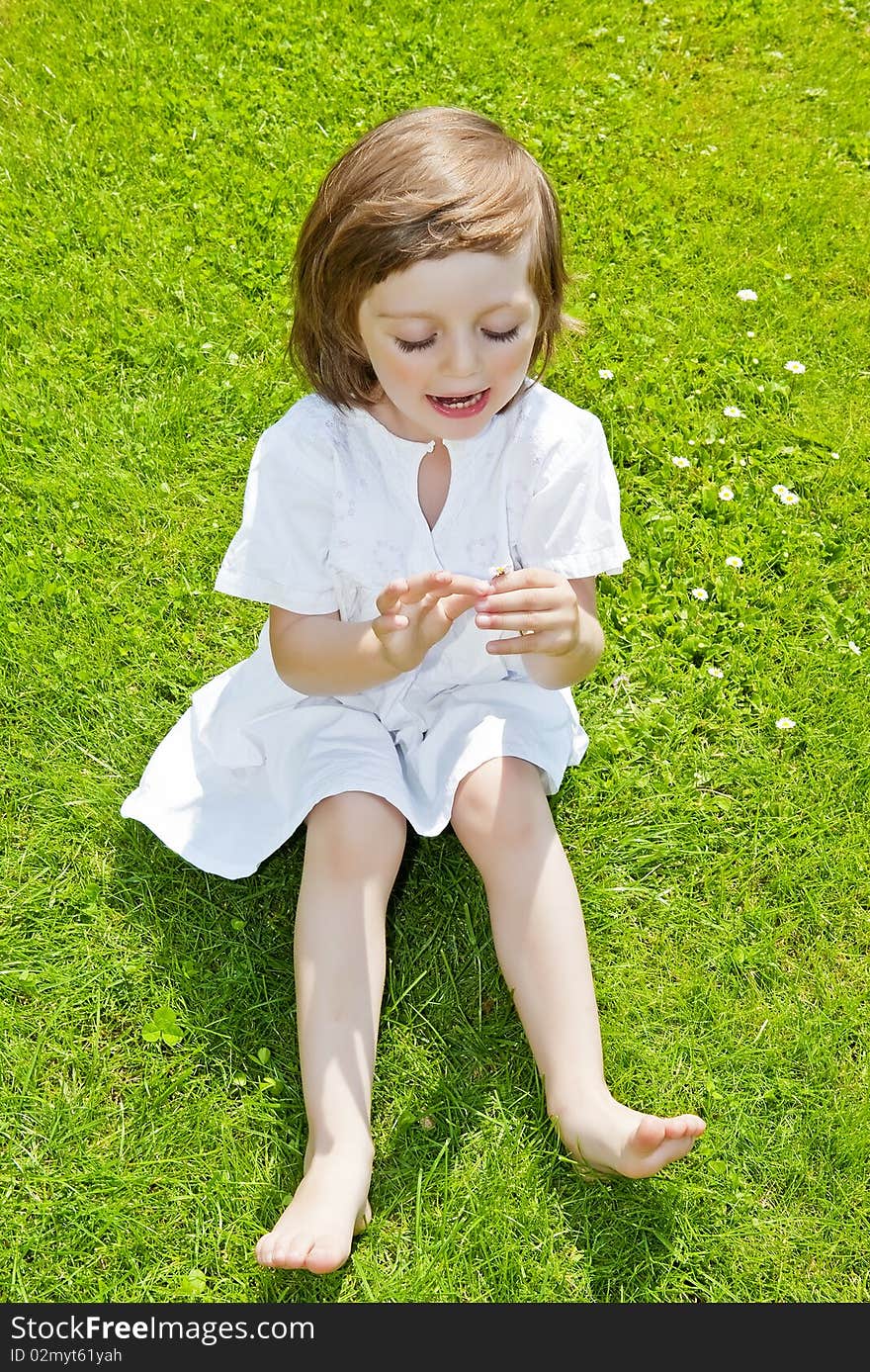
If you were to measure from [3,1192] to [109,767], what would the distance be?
0.91 m

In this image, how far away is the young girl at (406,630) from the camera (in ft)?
6.36

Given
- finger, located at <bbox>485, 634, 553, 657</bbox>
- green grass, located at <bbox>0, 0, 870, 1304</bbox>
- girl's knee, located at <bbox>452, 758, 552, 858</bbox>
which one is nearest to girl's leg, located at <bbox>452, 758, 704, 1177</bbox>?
girl's knee, located at <bbox>452, 758, 552, 858</bbox>

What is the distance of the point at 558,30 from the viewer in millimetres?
4500

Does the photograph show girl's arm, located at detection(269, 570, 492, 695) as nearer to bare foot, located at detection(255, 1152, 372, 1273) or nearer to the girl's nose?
the girl's nose

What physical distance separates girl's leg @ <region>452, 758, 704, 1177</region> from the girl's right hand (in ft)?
1.21

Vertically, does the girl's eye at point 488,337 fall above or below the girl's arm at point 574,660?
above

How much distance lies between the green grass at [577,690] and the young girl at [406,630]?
0.57 feet

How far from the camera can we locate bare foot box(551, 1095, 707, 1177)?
1.99 meters

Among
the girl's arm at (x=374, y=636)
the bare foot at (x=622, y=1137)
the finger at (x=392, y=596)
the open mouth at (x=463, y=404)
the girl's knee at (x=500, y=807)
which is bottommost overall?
the bare foot at (x=622, y=1137)

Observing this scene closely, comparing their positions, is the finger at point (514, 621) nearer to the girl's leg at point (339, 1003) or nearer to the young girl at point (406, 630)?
the young girl at point (406, 630)

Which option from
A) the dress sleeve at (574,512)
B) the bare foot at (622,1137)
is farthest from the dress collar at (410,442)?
the bare foot at (622,1137)

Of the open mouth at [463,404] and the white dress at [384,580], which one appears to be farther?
the white dress at [384,580]

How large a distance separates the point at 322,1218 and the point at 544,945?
606 millimetres

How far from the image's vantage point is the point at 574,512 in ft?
7.45
